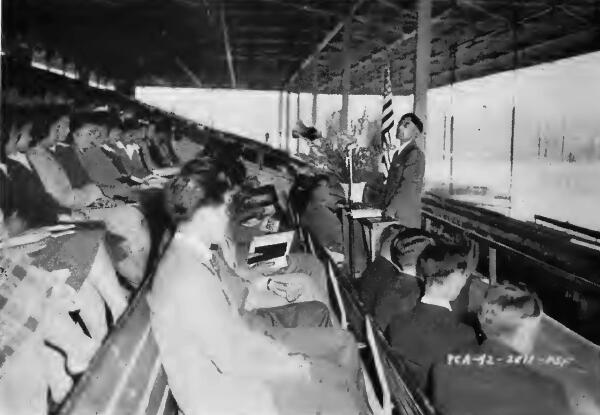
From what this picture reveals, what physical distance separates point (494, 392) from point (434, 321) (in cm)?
31

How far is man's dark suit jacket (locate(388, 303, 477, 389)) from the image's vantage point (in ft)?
6.06

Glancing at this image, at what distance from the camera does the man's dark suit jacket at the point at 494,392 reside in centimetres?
162

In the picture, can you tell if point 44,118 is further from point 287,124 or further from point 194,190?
point 287,124

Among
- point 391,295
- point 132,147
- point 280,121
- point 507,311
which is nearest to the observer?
point 507,311

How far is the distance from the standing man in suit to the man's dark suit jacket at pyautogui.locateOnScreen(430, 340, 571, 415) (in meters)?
2.24

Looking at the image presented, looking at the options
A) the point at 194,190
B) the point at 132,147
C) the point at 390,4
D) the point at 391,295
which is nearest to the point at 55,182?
the point at 194,190

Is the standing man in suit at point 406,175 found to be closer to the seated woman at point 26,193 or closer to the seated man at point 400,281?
the seated man at point 400,281

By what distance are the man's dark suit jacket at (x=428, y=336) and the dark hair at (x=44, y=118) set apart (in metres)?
4.54

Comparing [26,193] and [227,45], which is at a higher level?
[227,45]

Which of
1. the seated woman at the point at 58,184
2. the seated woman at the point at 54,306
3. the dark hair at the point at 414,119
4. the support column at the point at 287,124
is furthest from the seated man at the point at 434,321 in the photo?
the support column at the point at 287,124

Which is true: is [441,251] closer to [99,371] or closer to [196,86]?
[99,371]

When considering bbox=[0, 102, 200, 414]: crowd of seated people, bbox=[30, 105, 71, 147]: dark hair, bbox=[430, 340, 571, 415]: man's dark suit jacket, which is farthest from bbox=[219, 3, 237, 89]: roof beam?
bbox=[430, 340, 571, 415]: man's dark suit jacket

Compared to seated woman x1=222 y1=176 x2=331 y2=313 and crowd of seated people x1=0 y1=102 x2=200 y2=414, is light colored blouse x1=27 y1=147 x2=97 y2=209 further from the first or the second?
seated woman x1=222 y1=176 x2=331 y2=313

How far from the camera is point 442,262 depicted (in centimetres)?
192
